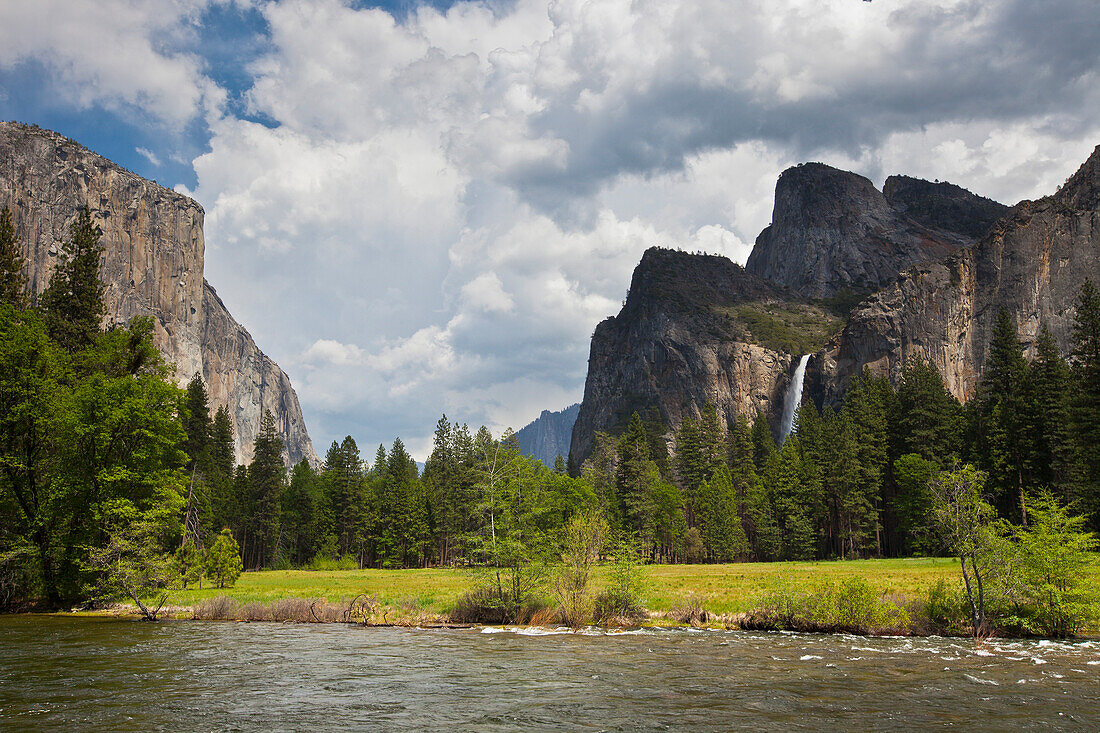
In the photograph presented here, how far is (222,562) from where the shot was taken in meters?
46.3

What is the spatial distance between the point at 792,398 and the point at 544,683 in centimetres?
17921

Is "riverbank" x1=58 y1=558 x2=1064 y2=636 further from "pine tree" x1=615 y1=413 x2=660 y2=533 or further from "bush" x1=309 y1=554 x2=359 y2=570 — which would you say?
"pine tree" x1=615 y1=413 x2=660 y2=533

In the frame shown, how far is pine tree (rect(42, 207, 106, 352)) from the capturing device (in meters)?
45.3

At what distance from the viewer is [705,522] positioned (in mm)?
82188

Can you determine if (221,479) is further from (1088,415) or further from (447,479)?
(1088,415)

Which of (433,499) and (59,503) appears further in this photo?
(433,499)

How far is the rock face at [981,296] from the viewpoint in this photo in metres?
133

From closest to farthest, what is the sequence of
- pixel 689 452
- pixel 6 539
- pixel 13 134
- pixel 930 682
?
pixel 930 682 → pixel 6 539 → pixel 689 452 → pixel 13 134

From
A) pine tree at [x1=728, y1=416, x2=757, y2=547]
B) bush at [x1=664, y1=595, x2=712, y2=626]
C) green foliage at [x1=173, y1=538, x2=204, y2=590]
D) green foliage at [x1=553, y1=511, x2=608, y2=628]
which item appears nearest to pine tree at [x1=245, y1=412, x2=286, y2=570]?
green foliage at [x1=173, y1=538, x2=204, y2=590]

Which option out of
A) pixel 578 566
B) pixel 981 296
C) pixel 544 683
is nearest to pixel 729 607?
pixel 578 566

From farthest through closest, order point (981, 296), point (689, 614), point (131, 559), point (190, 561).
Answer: point (981, 296), point (190, 561), point (131, 559), point (689, 614)

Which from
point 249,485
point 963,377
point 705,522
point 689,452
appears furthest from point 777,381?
point 249,485

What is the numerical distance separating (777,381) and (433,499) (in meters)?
139

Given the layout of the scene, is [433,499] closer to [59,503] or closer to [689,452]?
[689,452]
